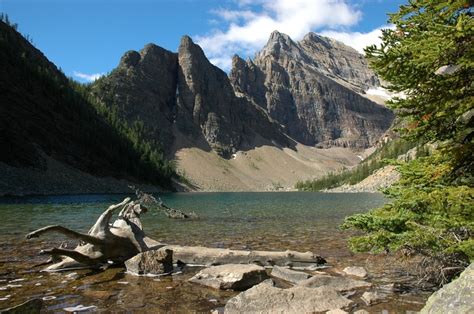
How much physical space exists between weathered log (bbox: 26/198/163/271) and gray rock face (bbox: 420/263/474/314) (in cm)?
1047

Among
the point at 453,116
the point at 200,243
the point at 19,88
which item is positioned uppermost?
the point at 19,88

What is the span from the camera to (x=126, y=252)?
Result: 1417 centimetres

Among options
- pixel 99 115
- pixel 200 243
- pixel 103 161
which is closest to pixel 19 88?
pixel 103 161

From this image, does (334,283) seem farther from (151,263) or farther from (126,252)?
(126,252)

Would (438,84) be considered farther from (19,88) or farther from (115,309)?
(19,88)

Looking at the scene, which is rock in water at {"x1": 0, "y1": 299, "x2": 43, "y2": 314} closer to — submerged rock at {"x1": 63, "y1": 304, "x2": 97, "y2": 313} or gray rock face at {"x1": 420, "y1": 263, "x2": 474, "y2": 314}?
submerged rock at {"x1": 63, "y1": 304, "x2": 97, "y2": 313}

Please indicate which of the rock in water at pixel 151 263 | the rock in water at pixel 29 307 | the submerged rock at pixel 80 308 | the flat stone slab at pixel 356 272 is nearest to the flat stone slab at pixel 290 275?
the flat stone slab at pixel 356 272

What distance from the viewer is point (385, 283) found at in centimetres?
1170

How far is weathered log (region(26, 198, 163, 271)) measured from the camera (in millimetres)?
12738

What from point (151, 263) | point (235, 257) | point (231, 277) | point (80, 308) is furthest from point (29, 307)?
point (235, 257)

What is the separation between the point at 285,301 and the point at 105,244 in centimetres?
740

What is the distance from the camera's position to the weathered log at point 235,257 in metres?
14.4

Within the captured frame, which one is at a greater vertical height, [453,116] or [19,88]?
[19,88]

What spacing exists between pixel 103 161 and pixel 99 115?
50.6 metres
